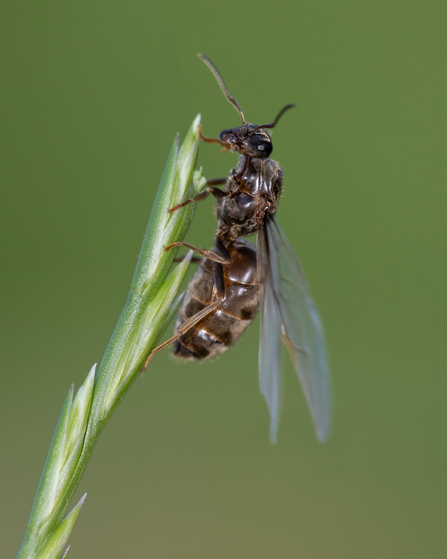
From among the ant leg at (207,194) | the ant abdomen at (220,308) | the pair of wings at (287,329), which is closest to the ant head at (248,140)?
the ant leg at (207,194)

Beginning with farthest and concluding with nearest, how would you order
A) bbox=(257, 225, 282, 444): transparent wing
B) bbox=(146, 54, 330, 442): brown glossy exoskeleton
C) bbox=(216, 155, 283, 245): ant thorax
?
bbox=(216, 155, 283, 245): ant thorax → bbox=(146, 54, 330, 442): brown glossy exoskeleton → bbox=(257, 225, 282, 444): transparent wing

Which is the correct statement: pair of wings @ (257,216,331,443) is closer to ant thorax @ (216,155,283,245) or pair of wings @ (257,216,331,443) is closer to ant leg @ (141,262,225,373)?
ant thorax @ (216,155,283,245)

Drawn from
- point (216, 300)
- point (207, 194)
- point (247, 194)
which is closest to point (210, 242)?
point (247, 194)

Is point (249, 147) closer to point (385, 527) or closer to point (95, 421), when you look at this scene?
point (95, 421)

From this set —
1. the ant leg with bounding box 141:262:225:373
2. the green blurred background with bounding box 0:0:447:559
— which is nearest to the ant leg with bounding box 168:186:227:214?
the ant leg with bounding box 141:262:225:373

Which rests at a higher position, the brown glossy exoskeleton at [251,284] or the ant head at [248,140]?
the ant head at [248,140]

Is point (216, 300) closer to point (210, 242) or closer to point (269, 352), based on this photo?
point (269, 352)

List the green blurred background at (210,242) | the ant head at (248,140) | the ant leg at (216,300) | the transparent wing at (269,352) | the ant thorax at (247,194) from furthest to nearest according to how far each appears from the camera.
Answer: the green blurred background at (210,242) < the ant thorax at (247,194) < the ant head at (248,140) < the ant leg at (216,300) < the transparent wing at (269,352)

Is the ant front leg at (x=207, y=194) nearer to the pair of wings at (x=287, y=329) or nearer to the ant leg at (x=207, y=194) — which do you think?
the ant leg at (x=207, y=194)
